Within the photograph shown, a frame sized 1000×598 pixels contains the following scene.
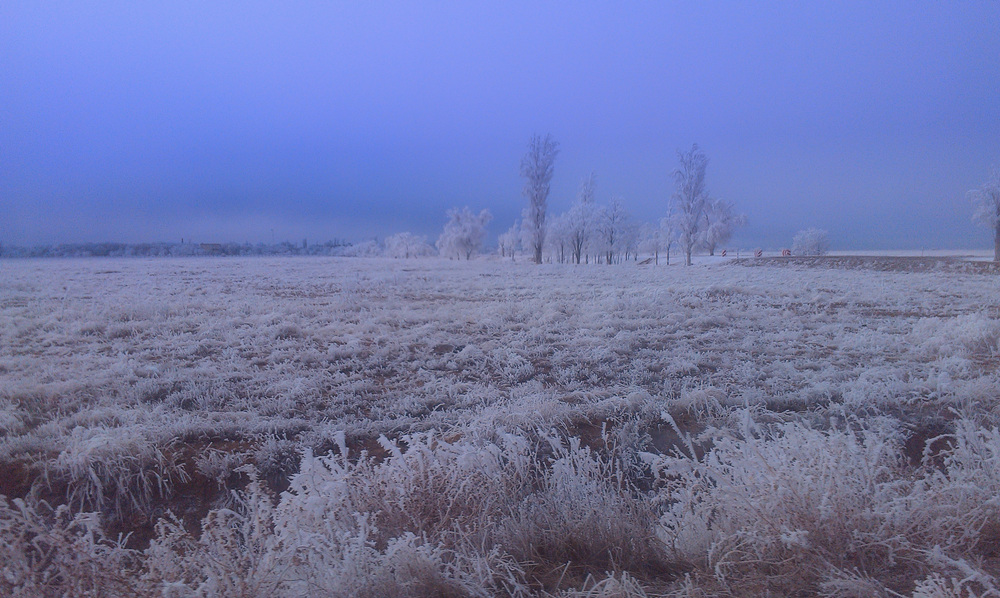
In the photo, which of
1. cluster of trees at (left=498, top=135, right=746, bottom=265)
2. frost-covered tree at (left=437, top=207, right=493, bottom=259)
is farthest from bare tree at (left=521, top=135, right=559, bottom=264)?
frost-covered tree at (left=437, top=207, right=493, bottom=259)

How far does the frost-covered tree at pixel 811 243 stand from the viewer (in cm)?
5285

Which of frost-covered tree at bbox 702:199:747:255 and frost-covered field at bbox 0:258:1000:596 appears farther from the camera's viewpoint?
frost-covered tree at bbox 702:199:747:255

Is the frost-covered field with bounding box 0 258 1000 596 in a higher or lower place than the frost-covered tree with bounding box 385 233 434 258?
lower

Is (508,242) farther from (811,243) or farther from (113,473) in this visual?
(113,473)

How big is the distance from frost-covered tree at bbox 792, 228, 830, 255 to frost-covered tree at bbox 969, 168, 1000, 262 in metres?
31.3

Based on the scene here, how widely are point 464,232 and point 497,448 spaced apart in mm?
57589

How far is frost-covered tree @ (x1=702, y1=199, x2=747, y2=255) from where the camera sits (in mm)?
51156

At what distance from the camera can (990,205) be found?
2203 centimetres

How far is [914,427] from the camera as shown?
4281 millimetres

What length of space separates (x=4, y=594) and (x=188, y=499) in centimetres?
214

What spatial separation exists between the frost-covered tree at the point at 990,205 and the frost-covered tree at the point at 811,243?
3133 centimetres

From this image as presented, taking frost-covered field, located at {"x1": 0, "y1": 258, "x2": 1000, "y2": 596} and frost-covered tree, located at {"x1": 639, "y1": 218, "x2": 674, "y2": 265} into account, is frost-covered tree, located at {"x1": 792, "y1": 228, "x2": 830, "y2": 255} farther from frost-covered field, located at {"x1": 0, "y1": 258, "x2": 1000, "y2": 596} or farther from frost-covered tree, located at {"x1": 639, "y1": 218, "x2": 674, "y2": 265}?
frost-covered field, located at {"x1": 0, "y1": 258, "x2": 1000, "y2": 596}

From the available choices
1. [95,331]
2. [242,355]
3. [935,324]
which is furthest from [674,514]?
[95,331]

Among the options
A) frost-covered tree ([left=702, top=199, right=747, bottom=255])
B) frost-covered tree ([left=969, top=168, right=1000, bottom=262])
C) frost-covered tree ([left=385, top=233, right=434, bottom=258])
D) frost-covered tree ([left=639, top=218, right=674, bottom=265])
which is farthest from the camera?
frost-covered tree ([left=385, top=233, right=434, bottom=258])
